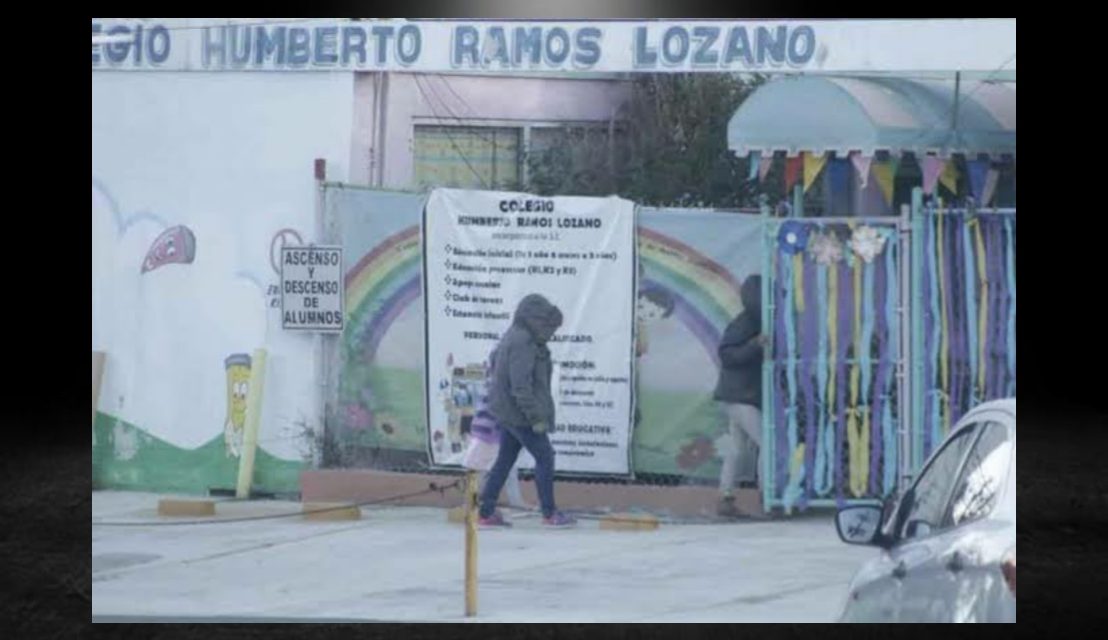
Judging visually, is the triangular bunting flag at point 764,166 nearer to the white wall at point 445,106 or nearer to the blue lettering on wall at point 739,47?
the blue lettering on wall at point 739,47

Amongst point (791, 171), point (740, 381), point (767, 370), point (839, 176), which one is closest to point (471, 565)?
point (740, 381)

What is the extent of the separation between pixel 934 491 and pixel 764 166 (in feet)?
4.38

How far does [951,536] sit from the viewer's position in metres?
7.21

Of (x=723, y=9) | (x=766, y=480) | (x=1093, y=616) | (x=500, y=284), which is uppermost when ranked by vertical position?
(x=723, y=9)

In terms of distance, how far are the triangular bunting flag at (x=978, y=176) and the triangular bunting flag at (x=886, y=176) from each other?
28cm

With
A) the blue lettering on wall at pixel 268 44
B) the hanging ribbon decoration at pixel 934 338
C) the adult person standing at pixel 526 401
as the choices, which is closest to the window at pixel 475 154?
the adult person standing at pixel 526 401

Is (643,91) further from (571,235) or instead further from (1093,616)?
(1093,616)

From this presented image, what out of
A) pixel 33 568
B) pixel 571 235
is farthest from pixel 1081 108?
pixel 33 568

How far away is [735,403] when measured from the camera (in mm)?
7406

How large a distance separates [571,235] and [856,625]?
1790 millimetres

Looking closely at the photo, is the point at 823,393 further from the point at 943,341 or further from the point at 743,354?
the point at 943,341

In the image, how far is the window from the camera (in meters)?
7.36

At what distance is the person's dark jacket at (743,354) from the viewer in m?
7.38

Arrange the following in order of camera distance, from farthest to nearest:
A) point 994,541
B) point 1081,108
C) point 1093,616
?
point 1093,616 < point 1081,108 < point 994,541
